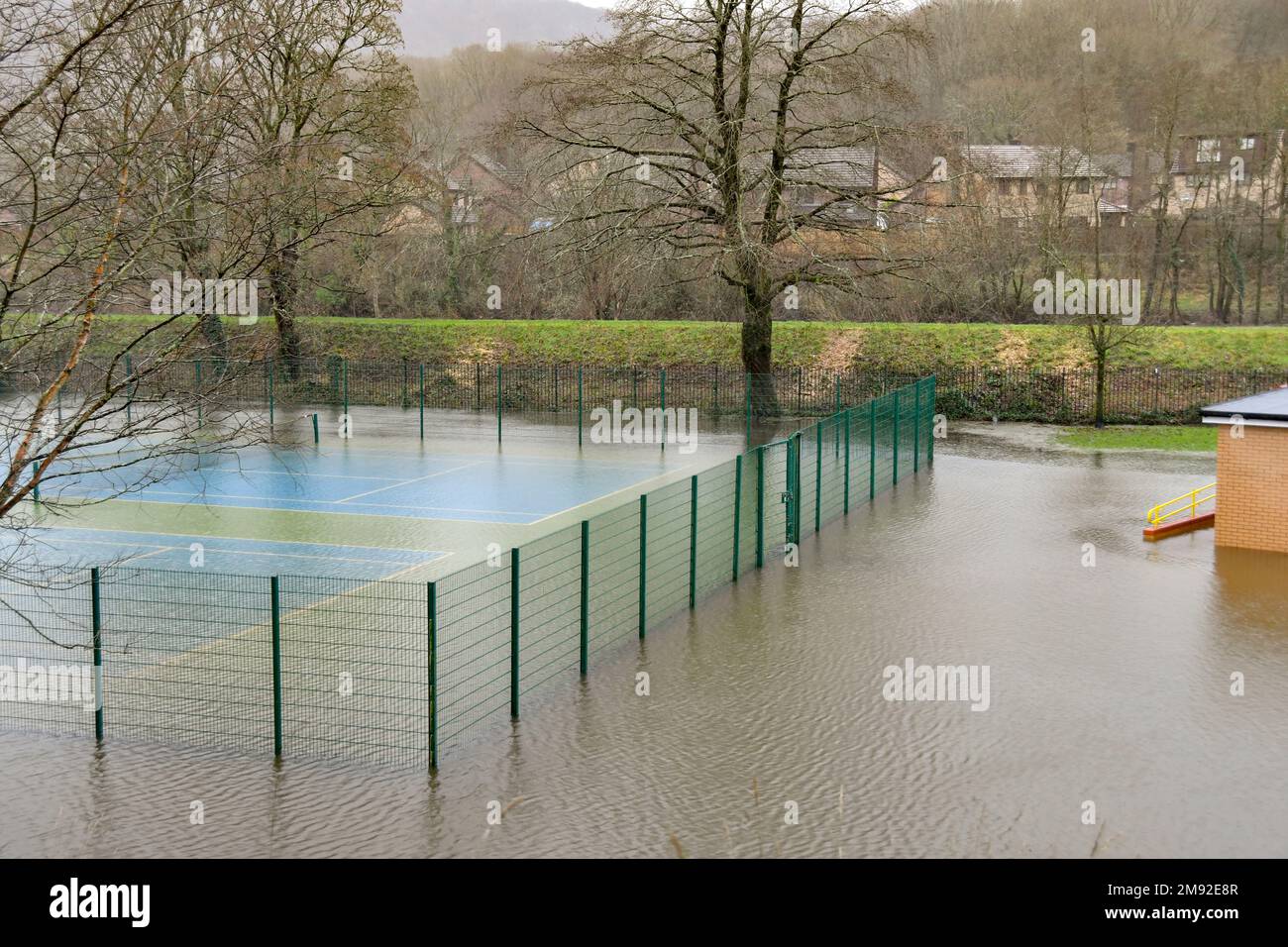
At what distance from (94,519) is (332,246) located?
27387 millimetres

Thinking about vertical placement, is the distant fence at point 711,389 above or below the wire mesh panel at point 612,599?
above

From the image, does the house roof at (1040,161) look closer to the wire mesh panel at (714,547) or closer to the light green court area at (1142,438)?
the light green court area at (1142,438)

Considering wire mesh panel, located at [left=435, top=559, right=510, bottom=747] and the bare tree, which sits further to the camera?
the bare tree

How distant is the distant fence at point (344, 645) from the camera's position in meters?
11.2

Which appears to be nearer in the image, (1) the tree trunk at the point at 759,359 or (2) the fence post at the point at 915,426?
(2) the fence post at the point at 915,426

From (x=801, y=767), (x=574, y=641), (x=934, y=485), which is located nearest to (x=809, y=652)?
(x=574, y=641)

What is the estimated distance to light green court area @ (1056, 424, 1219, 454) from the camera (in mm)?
31703

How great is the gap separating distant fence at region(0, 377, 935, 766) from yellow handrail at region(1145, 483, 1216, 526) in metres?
6.32

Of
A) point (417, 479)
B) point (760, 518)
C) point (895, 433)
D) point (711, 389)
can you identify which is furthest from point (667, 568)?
point (711, 389)

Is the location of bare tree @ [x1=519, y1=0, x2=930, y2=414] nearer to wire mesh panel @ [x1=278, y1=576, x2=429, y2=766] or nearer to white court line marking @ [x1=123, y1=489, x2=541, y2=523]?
white court line marking @ [x1=123, y1=489, x2=541, y2=523]

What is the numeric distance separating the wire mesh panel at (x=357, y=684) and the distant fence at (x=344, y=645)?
0.07 feet

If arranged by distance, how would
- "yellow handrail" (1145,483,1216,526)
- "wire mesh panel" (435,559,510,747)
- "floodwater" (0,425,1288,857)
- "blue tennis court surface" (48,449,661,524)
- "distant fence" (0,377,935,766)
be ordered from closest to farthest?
"floodwater" (0,425,1288,857), "distant fence" (0,377,935,766), "wire mesh panel" (435,559,510,747), "yellow handrail" (1145,483,1216,526), "blue tennis court surface" (48,449,661,524)

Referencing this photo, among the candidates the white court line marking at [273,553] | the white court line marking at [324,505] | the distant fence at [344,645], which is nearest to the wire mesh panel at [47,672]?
the distant fence at [344,645]

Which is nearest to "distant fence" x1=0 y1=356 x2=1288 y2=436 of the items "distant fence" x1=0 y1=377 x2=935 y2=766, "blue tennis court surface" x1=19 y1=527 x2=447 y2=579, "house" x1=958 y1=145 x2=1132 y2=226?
"house" x1=958 y1=145 x2=1132 y2=226
